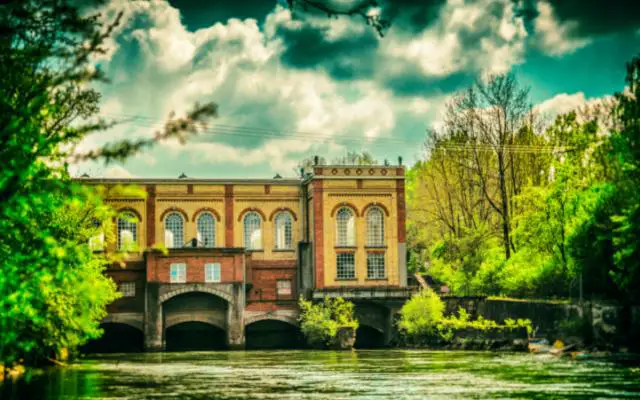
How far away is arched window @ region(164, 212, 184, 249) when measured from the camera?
5978 centimetres

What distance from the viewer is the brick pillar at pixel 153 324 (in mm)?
54219

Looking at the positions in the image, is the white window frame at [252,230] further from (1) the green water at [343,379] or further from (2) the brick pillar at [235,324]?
(1) the green water at [343,379]

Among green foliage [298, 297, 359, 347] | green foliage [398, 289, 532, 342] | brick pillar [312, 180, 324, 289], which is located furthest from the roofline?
green foliage [398, 289, 532, 342]

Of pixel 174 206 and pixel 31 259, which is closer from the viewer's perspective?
pixel 31 259

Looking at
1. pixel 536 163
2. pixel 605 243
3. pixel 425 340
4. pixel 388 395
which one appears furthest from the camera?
pixel 536 163

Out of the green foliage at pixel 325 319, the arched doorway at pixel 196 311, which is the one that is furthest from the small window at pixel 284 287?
the arched doorway at pixel 196 311

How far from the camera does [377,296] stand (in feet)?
187

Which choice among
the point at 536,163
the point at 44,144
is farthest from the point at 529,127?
the point at 44,144

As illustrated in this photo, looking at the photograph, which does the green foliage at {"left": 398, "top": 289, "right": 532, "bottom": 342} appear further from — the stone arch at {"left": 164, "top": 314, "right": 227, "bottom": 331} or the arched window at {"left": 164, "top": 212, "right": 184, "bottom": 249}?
the arched window at {"left": 164, "top": 212, "right": 184, "bottom": 249}

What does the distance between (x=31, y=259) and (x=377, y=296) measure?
45761 mm

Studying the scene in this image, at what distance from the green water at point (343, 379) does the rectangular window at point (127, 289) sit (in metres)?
13.5

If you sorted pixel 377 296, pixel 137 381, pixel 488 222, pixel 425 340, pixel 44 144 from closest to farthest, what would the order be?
1. pixel 44 144
2. pixel 137 381
3. pixel 425 340
4. pixel 377 296
5. pixel 488 222

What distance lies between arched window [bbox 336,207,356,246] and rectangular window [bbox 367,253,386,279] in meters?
1.46

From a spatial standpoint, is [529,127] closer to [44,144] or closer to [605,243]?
[605,243]
